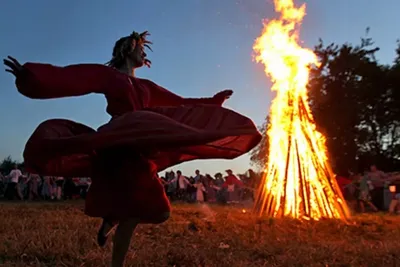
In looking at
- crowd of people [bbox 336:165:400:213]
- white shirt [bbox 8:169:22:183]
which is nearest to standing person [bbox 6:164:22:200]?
white shirt [bbox 8:169:22:183]

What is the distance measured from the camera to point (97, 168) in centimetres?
395

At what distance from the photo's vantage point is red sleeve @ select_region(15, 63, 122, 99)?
4.04m

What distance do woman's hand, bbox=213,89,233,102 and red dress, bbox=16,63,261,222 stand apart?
1.98 ft

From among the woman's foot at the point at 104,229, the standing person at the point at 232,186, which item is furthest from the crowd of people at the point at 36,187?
the woman's foot at the point at 104,229

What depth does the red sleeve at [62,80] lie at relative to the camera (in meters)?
4.04

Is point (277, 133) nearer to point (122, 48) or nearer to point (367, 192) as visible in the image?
point (367, 192)

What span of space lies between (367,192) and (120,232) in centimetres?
1372

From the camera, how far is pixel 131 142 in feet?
12.0

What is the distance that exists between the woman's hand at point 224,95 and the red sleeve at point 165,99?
1.2 inches

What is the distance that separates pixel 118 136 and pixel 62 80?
0.81 metres

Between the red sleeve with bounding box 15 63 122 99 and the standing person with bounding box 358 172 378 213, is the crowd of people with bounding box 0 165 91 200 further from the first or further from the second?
the red sleeve with bounding box 15 63 122 99

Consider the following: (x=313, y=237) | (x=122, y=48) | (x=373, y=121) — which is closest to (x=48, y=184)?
(x=313, y=237)

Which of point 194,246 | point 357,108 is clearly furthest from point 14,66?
point 357,108

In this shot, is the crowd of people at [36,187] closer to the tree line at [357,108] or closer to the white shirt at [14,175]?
the white shirt at [14,175]
